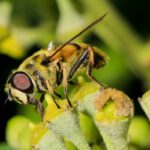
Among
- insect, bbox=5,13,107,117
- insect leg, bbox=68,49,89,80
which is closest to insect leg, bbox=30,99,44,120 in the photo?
insect, bbox=5,13,107,117

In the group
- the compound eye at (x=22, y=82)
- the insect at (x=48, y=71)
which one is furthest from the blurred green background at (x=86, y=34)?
the compound eye at (x=22, y=82)

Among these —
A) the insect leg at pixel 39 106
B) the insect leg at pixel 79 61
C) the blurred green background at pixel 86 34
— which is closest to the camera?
the insect leg at pixel 39 106

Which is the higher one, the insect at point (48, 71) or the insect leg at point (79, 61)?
the insect at point (48, 71)

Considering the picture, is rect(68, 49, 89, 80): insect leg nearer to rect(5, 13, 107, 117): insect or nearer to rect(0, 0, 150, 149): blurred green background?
rect(5, 13, 107, 117): insect

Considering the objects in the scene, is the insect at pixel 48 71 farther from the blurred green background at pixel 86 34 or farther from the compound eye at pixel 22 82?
the blurred green background at pixel 86 34

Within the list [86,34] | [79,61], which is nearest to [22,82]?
[79,61]

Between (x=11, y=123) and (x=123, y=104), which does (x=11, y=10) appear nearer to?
(x=11, y=123)
